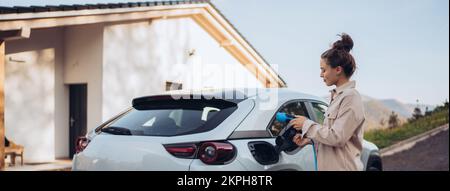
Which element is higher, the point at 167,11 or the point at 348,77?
the point at 167,11

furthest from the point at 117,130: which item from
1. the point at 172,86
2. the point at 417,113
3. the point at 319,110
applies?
the point at 417,113

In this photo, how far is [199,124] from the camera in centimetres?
298

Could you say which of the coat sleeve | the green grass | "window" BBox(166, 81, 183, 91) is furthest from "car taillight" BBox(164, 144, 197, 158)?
the green grass

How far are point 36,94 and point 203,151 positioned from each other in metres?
7.66

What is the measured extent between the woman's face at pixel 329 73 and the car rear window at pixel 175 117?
2.73ft

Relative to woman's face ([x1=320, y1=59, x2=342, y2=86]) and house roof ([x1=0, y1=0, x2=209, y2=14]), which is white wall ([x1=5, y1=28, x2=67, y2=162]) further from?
woman's face ([x1=320, y1=59, x2=342, y2=86])

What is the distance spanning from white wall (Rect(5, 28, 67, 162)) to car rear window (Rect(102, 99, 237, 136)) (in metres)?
6.56

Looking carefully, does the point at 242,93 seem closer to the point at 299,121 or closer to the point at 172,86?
the point at 299,121
